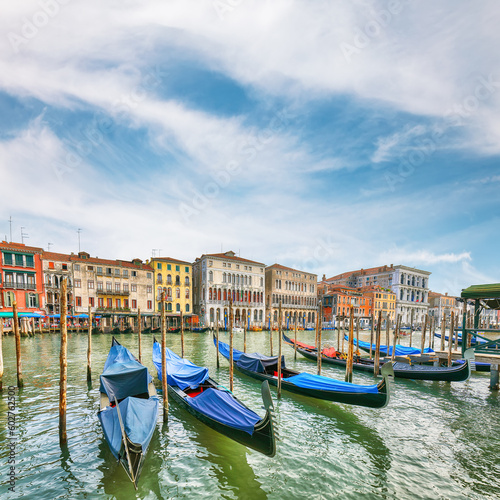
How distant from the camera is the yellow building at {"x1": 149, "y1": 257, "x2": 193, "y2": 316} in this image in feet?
120

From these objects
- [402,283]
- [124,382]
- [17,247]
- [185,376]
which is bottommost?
[402,283]

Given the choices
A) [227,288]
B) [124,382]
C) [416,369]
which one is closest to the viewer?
[124,382]

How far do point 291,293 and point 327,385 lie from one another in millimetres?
38773

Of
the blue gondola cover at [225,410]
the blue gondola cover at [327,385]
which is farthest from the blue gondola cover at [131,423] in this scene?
the blue gondola cover at [327,385]

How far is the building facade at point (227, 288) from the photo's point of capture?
127 ft

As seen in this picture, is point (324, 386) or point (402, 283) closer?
point (324, 386)

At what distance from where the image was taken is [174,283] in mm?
37688

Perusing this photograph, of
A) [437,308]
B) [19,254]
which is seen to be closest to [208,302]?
[19,254]

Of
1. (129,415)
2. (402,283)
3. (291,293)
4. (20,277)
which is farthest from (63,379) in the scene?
(402,283)

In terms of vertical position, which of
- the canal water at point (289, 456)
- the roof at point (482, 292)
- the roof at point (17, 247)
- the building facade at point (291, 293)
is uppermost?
the roof at point (17, 247)

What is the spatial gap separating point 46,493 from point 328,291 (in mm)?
48579

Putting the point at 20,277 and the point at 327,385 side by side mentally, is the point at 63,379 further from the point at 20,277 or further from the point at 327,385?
the point at 20,277

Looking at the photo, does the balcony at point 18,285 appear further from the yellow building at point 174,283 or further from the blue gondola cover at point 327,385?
the blue gondola cover at point 327,385

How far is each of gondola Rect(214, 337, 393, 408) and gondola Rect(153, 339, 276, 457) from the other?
7.13 ft
